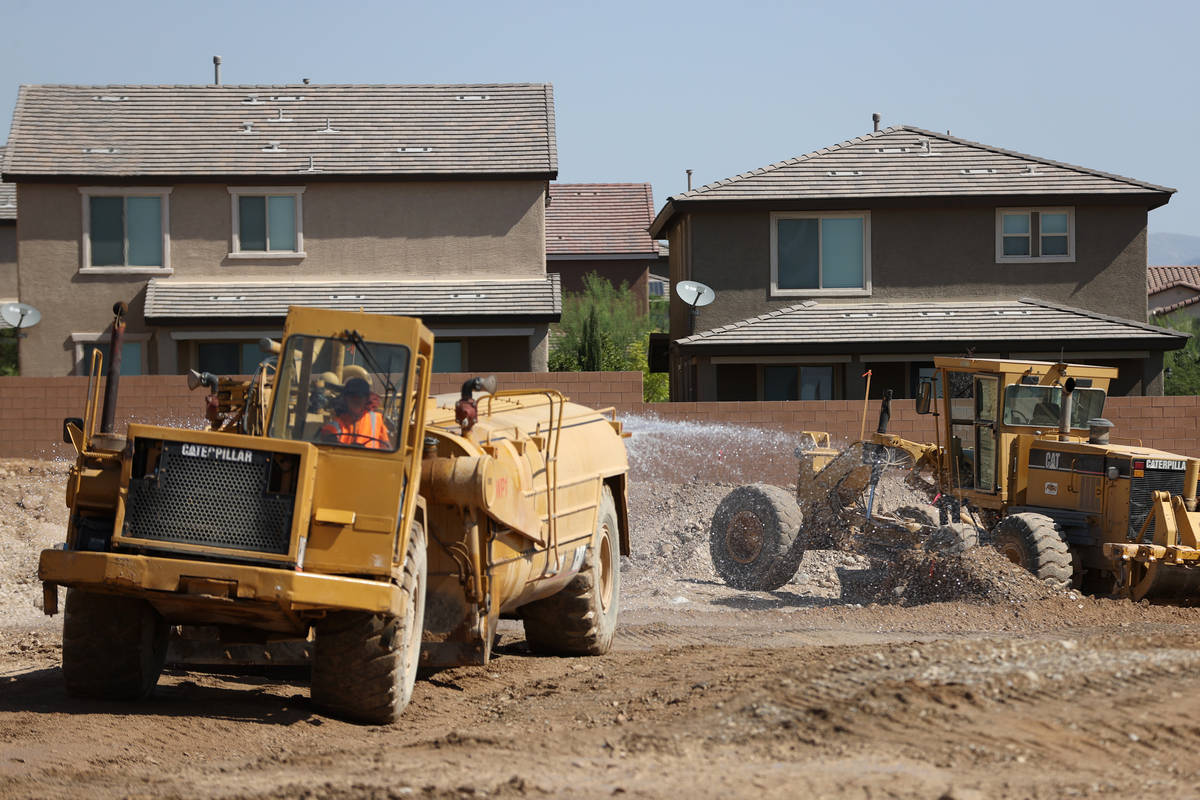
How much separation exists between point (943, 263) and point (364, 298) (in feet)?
39.3

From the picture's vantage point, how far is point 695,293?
97.2ft

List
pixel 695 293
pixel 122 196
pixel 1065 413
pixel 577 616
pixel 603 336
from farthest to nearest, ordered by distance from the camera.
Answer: pixel 603 336 → pixel 122 196 → pixel 695 293 → pixel 1065 413 → pixel 577 616

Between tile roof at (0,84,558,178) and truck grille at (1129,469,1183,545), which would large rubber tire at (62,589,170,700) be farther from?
tile roof at (0,84,558,178)

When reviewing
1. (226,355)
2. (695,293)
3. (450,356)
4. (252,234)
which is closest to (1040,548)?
(695,293)

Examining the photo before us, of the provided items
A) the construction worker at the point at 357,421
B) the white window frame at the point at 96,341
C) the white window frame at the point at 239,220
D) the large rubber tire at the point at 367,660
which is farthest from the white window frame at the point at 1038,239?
the construction worker at the point at 357,421

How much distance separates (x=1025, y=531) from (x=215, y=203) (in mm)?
20503

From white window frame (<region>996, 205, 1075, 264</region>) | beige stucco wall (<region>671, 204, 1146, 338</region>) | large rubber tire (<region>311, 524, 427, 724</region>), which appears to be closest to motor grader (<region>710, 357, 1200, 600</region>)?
large rubber tire (<region>311, 524, 427, 724</region>)

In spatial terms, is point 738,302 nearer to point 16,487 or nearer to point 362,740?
point 16,487

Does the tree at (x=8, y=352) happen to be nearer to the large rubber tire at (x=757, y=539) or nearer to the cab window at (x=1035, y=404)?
the large rubber tire at (x=757, y=539)

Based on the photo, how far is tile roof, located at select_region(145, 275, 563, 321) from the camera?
29.5 metres

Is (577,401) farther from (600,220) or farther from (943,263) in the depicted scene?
(600,220)

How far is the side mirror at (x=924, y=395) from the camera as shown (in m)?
16.6

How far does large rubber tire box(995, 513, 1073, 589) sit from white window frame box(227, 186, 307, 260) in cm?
1912

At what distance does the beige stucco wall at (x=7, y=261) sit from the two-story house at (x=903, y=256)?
21137 millimetres
